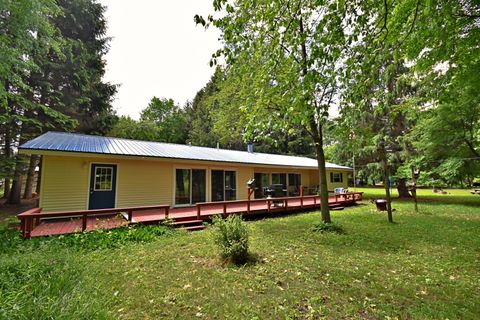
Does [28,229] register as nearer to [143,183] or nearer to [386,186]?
[143,183]

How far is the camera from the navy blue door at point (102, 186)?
894 cm

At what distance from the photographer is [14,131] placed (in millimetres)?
13969

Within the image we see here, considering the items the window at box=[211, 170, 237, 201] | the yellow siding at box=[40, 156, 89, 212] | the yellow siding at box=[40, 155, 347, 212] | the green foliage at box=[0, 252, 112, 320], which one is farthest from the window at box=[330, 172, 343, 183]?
the green foliage at box=[0, 252, 112, 320]

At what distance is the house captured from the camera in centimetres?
823

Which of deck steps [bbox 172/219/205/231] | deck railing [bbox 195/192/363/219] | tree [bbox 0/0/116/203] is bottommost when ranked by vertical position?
deck steps [bbox 172/219/205/231]

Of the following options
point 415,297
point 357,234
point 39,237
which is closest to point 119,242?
point 39,237

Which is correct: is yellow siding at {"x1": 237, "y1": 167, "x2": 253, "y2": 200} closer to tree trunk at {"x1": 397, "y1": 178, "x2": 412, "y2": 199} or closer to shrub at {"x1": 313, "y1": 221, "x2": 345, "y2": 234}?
shrub at {"x1": 313, "y1": 221, "x2": 345, "y2": 234}

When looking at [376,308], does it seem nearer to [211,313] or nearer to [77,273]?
[211,313]

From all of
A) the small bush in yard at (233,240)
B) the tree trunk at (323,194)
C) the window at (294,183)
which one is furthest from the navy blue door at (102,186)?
the window at (294,183)

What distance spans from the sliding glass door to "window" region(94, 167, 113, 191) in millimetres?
2818

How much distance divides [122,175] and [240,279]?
301 inches

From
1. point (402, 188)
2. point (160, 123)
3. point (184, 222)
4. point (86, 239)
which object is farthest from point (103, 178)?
point (160, 123)

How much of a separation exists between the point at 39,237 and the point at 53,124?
41.6ft

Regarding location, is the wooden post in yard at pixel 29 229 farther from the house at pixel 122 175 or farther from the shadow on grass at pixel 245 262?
the shadow on grass at pixel 245 262
